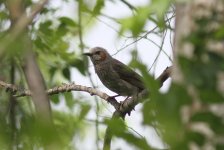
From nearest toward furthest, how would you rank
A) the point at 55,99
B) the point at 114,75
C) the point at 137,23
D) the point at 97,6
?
the point at 137,23, the point at 97,6, the point at 55,99, the point at 114,75

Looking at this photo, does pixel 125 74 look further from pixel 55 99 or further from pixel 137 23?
pixel 137 23

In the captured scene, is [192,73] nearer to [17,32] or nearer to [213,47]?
[213,47]

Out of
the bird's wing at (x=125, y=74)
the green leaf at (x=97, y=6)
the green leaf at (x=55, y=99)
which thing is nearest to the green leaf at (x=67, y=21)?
the green leaf at (x=55, y=99)

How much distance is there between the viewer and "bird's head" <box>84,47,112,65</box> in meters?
7.82

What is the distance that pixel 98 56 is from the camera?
25.8 feet

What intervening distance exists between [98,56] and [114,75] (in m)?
0.68

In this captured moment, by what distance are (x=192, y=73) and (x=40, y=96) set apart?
48 centimetres

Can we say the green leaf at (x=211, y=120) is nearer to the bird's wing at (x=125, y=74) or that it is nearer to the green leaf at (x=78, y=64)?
the green leaf at (x=78, y=64)

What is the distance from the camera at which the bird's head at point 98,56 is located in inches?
308

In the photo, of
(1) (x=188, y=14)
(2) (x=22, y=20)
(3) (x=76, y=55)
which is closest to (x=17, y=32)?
(2) (x=22, y=20)

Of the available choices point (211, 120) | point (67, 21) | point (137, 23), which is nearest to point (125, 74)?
point (67, 21)

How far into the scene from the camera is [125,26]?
76.3 inches

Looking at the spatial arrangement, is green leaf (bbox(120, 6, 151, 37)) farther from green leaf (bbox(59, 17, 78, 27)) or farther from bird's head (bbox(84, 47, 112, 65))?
bird's head (bbox(84, 47, 112, 65))

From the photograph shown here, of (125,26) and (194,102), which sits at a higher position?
(125,26)
